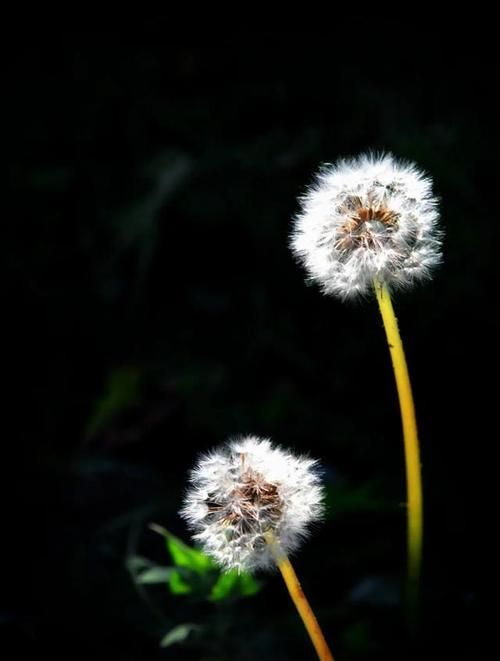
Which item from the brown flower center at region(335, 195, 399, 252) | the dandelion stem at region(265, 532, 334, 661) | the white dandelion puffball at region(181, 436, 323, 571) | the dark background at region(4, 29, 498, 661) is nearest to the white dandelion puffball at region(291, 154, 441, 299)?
the brown flower center at region(335, 195, 399, 252)

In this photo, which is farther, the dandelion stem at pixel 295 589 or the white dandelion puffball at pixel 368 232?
the white dandelion puffball at pixel 368 232

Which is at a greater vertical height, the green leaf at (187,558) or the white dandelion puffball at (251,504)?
the green leaf at (187,558)

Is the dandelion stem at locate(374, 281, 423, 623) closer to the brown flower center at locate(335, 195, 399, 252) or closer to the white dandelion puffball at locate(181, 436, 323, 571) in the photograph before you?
the brown flower center at locate(335, 195, 399, 252)

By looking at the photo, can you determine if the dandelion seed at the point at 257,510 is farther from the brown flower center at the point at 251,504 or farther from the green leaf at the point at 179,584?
the green leaf at the point at 179,584

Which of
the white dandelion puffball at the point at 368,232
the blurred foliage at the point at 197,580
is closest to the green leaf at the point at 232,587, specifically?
the blurred foliage at the point at 197,580

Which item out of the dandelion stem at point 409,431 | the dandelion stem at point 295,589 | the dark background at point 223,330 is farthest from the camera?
the dark background at point 223,330

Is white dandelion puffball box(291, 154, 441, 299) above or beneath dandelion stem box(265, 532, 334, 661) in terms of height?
above

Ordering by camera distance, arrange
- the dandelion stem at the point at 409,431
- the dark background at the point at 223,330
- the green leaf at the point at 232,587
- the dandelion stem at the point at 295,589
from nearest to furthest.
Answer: the dandelion stem at the point at 295,589, the dandelion stem at the point at 409,431, the green leaf at the point at 232,587, the dark background at the point at 223,330

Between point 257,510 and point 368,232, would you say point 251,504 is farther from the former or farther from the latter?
point 368,232
